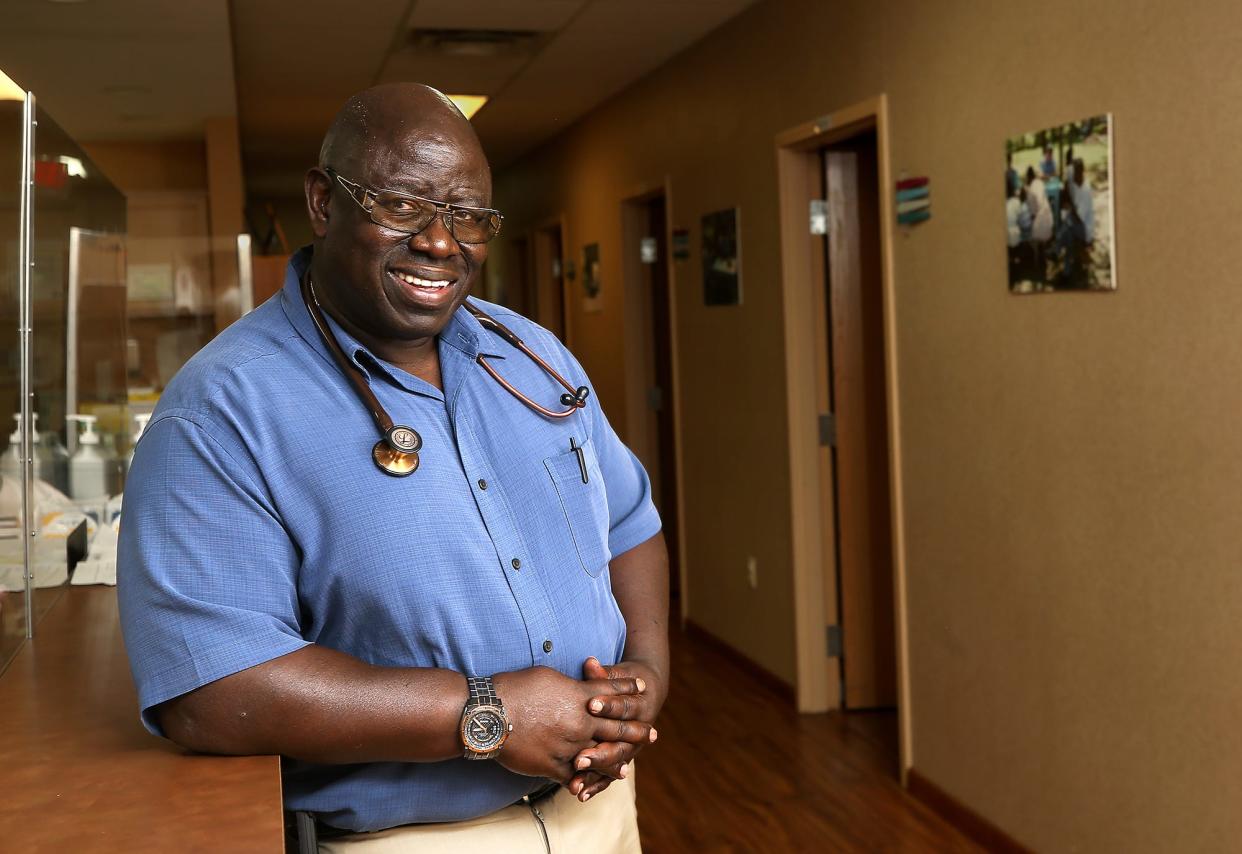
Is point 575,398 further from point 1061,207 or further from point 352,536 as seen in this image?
point 1061,207

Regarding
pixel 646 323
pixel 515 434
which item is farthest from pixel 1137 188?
pixel 646 323

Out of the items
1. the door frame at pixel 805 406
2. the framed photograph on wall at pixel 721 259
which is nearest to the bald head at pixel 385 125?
the door frame at pixel 805 406

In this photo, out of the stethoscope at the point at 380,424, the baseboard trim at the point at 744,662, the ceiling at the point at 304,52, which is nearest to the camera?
the stethoscope at the point at 380,424

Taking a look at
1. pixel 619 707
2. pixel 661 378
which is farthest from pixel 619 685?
pixel 661 378

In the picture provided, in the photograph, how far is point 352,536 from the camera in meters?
1.23

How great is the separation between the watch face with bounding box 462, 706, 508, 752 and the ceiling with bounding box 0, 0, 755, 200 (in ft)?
11.4

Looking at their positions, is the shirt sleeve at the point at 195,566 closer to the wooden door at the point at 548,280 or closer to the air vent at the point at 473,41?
the air vent at the point at 473,41

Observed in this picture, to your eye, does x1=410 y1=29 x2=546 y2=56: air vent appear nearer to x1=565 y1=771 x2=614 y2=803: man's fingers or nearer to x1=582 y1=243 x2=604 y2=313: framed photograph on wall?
x1=582 y1=243 x2=604 y2=313: framed photograph on wall

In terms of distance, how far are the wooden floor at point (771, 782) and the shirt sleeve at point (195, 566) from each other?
246 cm

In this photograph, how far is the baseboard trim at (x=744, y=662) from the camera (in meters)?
4.78

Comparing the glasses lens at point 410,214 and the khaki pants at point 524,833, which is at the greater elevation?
the glasses lens at point 410,214

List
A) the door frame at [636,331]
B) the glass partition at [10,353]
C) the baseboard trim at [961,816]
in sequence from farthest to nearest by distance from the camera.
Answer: the door frame at [636,331] < the baseboard trim at [961,816] < the glass partition at [10,353]

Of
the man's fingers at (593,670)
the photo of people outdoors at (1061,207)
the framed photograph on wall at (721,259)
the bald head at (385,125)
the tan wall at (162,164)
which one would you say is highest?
the tan wall at (162,164)

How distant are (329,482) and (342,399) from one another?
10 cm
